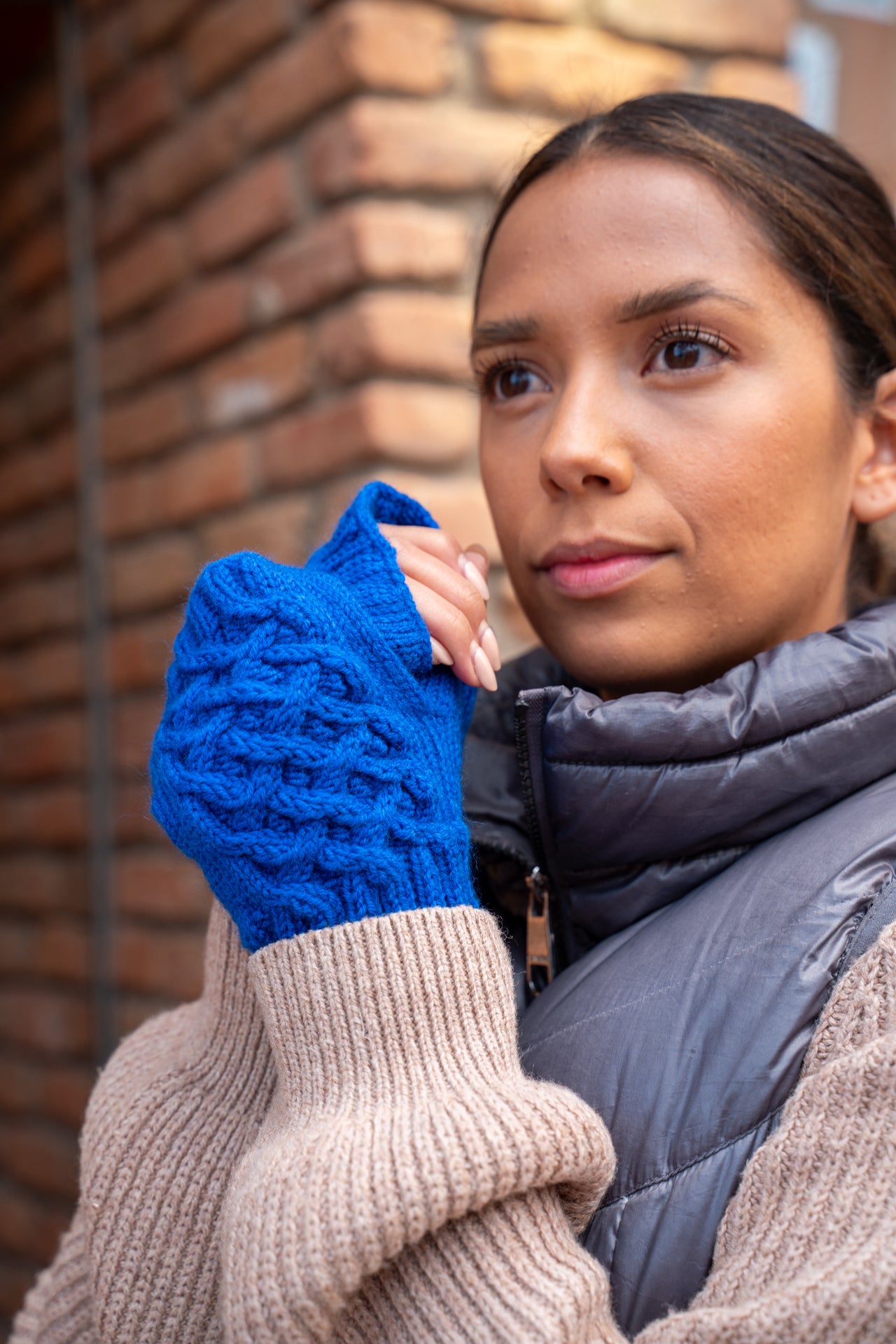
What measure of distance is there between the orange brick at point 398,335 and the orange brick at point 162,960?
3.05 feet

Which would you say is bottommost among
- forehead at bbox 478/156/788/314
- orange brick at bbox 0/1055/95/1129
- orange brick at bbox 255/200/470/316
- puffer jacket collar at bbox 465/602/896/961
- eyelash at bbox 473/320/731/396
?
orange brick at bbox 0/1055/95/1129

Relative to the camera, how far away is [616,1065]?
36.2 inches

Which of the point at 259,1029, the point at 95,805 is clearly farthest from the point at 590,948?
the point at 95,805

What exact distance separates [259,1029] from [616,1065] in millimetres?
322

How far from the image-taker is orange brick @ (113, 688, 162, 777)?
2.12m

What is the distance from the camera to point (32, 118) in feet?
7.88

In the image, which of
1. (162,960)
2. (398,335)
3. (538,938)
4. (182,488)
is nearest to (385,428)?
(398,335)

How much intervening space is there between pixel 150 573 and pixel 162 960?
66 cm

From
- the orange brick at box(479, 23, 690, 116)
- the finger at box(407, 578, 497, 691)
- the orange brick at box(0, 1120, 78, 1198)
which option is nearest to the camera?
the finger at box(407, 578, 497, 691)

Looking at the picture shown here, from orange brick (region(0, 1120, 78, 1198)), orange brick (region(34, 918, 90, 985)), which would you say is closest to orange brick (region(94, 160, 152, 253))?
orange brick (region(34, 918, 90, 985))

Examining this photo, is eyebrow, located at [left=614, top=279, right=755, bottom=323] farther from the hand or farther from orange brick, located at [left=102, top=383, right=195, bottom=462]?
orange brick, located at [left=102, top=383, right=195, bottom=462]

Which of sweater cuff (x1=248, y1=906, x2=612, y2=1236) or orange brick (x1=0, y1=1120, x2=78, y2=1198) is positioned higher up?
sweater cuff (x1=248, y1=906, x2=612, y2=1236)

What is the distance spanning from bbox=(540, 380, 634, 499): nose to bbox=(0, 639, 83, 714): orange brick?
147 cm

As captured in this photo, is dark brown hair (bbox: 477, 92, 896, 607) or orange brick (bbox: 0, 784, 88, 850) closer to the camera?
dark brown hair (bbox: 477, 92, 896, 607)
